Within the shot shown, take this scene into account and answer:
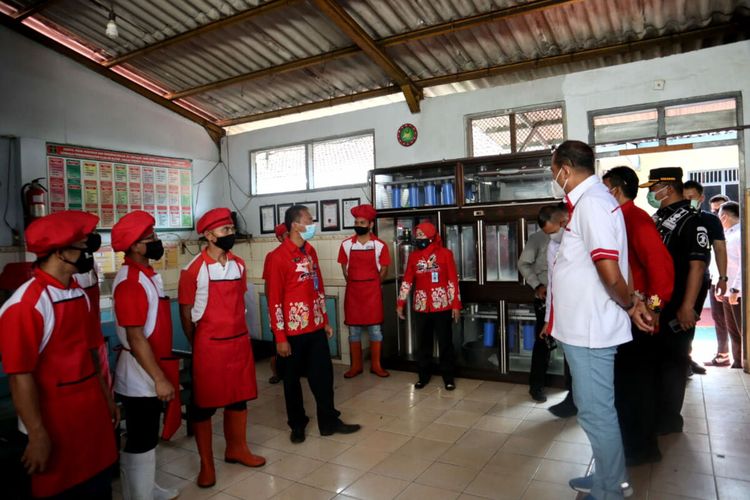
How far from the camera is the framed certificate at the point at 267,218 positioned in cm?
664

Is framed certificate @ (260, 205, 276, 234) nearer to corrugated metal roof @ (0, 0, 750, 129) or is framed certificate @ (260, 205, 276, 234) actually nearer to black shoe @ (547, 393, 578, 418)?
corrugated metal roof @ (0, 0, 750, 129)

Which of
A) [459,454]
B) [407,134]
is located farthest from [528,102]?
[459,454]

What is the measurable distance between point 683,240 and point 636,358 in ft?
2.62

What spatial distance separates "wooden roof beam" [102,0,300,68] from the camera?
169 inches

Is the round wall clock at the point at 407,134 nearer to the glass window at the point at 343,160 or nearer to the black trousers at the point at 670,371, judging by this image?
the glass window at the point at 343,160

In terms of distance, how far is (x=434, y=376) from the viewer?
470 cm

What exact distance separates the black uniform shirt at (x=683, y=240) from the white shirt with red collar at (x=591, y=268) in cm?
102

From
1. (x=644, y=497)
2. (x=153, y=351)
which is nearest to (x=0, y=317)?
(x=153, y=351)

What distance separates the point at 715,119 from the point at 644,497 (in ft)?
11.2

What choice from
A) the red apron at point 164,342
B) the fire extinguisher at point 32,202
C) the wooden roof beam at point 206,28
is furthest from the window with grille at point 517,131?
the fire extinguisher at point 32,202

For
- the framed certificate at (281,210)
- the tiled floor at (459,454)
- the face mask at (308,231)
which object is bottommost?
the tiled floor at (459,454)

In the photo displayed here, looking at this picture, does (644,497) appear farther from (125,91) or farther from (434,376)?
(125,91)

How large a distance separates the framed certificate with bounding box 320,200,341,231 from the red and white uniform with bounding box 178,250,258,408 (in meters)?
3.45

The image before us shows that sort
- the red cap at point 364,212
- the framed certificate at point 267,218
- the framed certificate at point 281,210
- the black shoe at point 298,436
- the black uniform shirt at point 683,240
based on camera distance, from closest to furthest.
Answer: the black uniform shirt at point 683,240, the black shoe at point 298,436, the red cap at point 364,212, the framed certificate at point 281,210, the framed certificate at point 267,218
